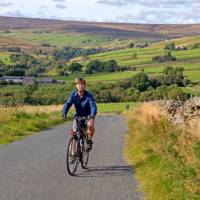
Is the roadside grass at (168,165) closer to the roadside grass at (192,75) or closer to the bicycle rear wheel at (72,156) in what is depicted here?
the bicycle rear wheel at (72,156)

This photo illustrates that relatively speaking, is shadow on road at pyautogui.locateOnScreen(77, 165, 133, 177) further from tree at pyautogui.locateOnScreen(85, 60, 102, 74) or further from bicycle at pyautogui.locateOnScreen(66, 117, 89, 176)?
tree at pyautogui.locateOnScreen(85, 60, 102, 74)

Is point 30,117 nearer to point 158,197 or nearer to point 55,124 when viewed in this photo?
point 55,124

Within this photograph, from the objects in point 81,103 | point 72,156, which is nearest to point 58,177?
point 72,156

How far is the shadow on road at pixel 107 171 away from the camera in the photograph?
10.6 meters

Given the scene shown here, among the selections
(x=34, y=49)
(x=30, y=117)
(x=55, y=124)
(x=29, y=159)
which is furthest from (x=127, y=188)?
(x=34, y=49)

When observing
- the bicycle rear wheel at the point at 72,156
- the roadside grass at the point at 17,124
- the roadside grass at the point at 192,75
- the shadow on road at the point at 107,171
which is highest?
the bicycle rear wheel at the point at 72,156

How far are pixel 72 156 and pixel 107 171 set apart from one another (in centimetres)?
83

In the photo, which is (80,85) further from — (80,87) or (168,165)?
(168,165)

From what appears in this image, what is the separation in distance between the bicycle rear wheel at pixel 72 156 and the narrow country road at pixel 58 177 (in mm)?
143

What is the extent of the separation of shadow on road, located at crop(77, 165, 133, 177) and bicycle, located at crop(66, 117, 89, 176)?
0.81 feet

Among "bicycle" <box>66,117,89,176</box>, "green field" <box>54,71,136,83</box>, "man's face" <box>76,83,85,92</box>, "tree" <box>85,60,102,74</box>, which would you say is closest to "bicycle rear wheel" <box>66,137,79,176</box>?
"bicycle" <box>66,117,89,176</box>

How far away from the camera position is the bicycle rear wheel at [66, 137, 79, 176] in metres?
10.6

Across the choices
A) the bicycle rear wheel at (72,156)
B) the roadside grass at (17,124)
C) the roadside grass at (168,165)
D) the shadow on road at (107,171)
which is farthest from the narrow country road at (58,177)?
the roadside grass at (17,124)

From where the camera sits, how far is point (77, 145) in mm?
10906
